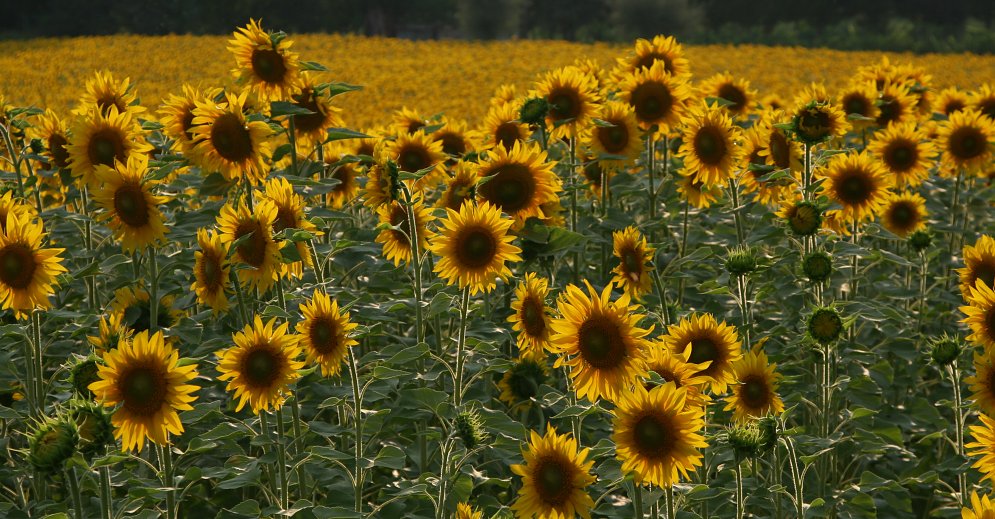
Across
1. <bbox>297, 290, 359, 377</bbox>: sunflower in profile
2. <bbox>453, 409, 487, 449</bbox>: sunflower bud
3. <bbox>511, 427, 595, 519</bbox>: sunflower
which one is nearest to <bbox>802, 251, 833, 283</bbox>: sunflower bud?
<bbox>511, 427, 595, 519</bbox>: sunflower

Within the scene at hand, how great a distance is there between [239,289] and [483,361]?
1018 mm

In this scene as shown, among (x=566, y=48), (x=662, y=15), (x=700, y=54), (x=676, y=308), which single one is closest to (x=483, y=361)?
(x=676, y=308)

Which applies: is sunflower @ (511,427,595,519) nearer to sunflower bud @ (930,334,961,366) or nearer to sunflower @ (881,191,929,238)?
sunflower bud @ (930,334,961,366)

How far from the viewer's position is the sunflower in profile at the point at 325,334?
3.22 m

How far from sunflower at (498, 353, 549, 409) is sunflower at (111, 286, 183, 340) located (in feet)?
4.42

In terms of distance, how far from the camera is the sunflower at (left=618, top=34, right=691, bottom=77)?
605 cm

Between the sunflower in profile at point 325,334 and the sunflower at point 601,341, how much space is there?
0.75m

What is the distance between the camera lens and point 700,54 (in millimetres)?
28062

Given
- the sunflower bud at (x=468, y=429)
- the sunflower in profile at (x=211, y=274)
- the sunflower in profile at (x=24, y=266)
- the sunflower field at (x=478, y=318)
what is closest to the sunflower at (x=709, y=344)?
the sunflower field at (x=478, y=318)

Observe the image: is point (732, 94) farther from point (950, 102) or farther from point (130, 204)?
point (130, 204)

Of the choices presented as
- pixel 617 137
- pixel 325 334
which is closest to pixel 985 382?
pixel 325 334

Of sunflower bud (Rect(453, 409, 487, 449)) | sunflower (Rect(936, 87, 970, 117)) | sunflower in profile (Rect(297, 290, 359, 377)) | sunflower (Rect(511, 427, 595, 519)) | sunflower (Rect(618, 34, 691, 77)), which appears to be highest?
sunflower (Rect(936, 87, 970, 117))

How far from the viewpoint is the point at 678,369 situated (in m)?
2.90

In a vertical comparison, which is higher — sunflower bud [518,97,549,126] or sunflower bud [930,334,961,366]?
sunflower bud [518,97,549,126]
